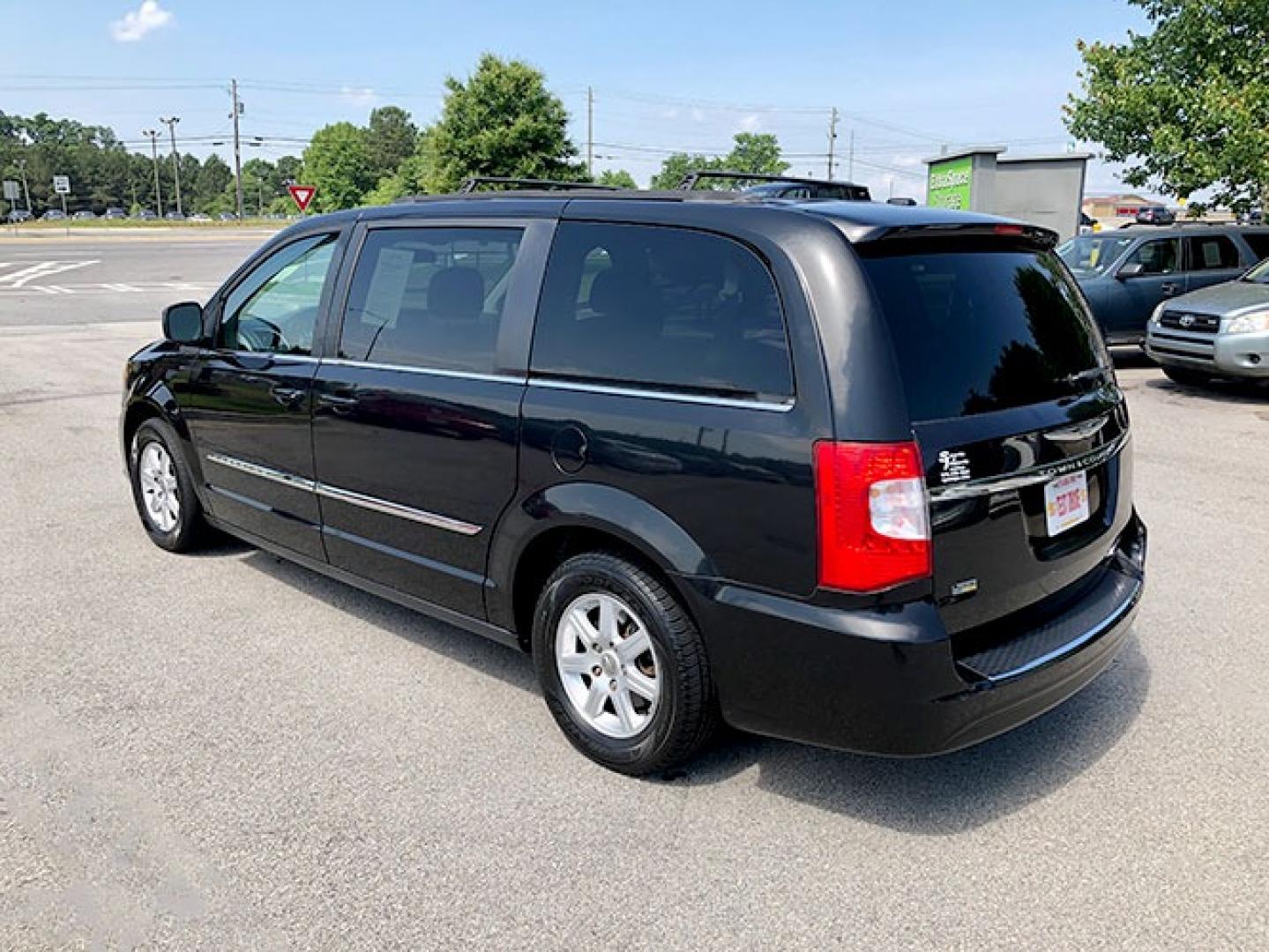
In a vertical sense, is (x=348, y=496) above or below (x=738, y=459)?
below

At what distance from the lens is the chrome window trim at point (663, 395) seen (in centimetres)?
268

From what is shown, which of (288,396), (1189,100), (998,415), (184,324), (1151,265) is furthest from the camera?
(1189,100)

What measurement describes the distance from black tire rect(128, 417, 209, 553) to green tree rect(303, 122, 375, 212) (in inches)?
3400

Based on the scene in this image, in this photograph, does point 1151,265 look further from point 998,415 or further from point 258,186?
point 258,186

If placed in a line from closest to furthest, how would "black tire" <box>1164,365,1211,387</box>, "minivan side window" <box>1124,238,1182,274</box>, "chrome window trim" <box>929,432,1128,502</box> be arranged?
1. "chrome window trim" <box>929,432,1128,502</box>
2. "black tire" <box>1164,365,1211,387</box>
3. "minivan side window" <box>1124,238,1182,274</box>

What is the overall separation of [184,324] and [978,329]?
366cm

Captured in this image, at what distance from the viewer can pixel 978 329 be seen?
2.90 m

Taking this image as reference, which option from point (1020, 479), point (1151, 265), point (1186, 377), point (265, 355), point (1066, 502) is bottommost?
point (1186, 377)

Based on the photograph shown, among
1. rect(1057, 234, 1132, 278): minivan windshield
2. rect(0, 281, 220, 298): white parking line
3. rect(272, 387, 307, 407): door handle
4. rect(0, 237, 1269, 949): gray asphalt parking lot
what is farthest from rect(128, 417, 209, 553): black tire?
rect(0, 281, 220, 298): white parking line

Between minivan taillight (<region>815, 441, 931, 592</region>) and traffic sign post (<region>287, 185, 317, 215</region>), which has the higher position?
traffic sign post (<region>287, 185, 317, 215</region>)

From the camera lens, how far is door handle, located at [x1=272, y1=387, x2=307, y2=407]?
13.5 ft

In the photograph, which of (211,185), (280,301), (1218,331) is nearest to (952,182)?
(1218,331)

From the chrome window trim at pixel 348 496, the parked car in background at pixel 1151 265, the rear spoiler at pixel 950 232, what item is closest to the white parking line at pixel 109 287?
the parked car in background at pixel 1151 265

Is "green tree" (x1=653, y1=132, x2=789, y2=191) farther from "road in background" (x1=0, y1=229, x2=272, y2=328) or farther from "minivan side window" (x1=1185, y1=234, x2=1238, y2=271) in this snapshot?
"minivan side window" (x1=1185, y1=234, x2=1238, y2=271)
